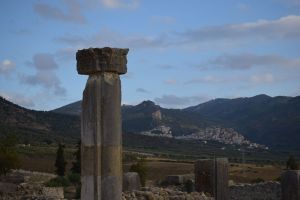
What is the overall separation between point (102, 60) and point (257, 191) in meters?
16.1

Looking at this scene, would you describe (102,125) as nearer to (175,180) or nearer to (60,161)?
(175,180)

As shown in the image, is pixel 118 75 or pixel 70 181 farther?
pixel 70 181

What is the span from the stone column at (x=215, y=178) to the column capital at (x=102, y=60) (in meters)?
8.51

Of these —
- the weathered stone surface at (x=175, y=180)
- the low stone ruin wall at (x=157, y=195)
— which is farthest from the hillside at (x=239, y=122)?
the low stone ruin wall at (x=157, y=195)

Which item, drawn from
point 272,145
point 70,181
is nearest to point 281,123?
point 272,145

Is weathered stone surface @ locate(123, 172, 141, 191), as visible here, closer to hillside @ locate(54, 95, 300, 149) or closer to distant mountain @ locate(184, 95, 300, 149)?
distant mountain @ locate(184, 95, 300, 149)

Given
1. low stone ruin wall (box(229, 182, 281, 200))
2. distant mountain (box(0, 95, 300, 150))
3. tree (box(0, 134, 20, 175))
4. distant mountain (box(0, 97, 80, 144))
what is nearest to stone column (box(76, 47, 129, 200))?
low stone ruin wall (box(229, 182, 281, 200))

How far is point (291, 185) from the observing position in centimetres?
1692

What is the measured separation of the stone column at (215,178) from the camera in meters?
17.3

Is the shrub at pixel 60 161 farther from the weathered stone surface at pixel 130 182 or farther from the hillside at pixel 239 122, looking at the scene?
the hillside at pixel 239 122

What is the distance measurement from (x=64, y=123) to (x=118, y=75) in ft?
A: 224

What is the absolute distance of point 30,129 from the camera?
2662 inches

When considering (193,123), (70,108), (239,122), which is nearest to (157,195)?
(193,123)

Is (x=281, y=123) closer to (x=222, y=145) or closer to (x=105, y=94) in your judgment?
(x=222, y=145)
